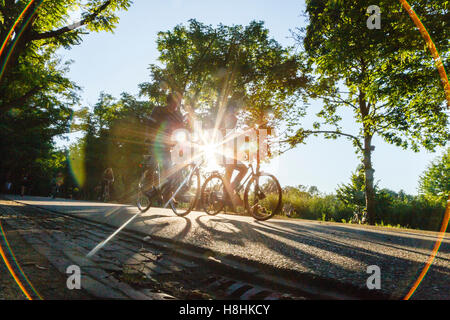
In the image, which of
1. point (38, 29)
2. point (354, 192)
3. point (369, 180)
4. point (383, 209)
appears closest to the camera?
point (38, 29)

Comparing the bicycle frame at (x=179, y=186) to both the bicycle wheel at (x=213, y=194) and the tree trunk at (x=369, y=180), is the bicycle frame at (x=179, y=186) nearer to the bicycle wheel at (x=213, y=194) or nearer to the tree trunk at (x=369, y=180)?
the bicycle wheel at (x=213, y=194)

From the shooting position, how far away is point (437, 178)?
39.8 m

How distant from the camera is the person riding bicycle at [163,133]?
24.0 ft

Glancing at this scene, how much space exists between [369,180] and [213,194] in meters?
12.9

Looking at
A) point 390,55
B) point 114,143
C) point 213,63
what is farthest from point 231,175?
point 114,143

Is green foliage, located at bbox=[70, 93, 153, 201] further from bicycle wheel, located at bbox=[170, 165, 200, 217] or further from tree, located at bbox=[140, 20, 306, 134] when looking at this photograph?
bicycle wheel, located at bbox=[170, 165, 200, 217]

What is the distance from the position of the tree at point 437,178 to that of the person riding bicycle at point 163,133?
1584 inches

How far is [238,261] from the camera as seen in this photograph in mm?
2293

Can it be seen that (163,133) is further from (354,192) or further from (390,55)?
(354,192)

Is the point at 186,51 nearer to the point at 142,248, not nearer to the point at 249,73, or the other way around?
the point at 249,73

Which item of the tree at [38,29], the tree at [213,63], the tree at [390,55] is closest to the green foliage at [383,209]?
the tree at [390,55]

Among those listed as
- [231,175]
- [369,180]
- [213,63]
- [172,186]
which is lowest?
[172,186]

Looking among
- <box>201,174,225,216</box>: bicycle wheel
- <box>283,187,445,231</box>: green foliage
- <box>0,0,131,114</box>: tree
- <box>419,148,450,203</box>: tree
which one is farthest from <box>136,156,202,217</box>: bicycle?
<box>419,148,450,203</box>: tree
